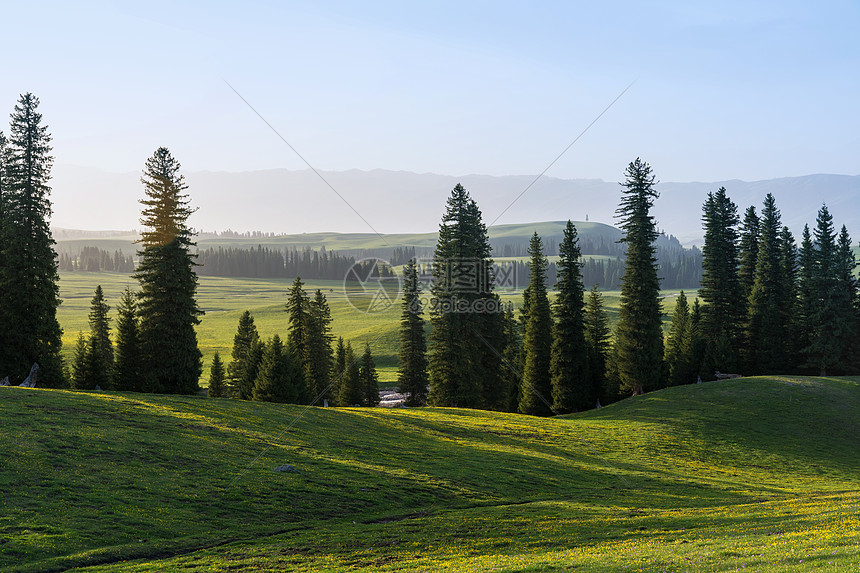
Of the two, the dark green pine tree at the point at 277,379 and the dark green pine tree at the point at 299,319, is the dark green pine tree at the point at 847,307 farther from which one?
the dark green pine tree at the point at 277,379

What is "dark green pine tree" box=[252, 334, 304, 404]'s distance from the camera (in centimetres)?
5950

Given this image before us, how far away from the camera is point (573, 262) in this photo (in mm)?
68500

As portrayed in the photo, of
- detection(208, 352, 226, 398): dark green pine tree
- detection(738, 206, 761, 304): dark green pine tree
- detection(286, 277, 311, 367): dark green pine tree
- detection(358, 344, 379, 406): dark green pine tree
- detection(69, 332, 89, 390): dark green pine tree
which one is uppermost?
detection(738, 206, 761, 304): dark green pine tree

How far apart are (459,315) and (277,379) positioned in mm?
19702

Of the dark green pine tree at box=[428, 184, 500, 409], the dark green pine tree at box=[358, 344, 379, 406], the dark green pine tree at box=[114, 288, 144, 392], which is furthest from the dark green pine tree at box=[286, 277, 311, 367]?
the dark green pine tree at box=[114, 288, 144, 392]

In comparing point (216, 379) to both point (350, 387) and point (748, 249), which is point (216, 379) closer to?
point (350, 387)

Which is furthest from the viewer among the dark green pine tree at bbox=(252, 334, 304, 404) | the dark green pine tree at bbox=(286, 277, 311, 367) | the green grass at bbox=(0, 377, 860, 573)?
the dark green pine tree at bbox=(286, 277, 311, 367)

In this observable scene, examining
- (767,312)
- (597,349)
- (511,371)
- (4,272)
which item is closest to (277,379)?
(4,272)

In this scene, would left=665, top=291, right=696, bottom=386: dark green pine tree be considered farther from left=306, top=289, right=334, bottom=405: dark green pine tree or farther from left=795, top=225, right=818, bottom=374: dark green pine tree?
left=306, top=289, right=334, bottom=405: dark green pine tree

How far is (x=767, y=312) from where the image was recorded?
7350cm

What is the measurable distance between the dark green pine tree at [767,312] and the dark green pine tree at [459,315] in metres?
33.7

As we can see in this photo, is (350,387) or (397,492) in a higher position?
(397,492)

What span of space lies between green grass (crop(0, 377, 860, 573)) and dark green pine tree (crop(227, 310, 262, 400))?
70.4ft

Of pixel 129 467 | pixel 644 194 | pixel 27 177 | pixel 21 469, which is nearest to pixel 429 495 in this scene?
pixel 129 467
